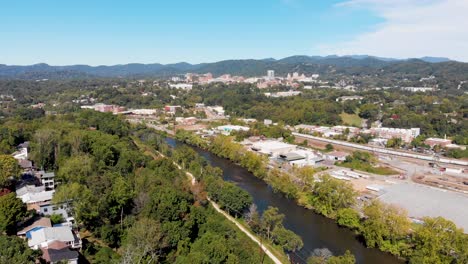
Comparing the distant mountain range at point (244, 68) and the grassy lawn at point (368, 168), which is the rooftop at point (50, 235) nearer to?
the grassy lawn at point (368, 168)

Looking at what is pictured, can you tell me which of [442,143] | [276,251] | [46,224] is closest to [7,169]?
[46,224]

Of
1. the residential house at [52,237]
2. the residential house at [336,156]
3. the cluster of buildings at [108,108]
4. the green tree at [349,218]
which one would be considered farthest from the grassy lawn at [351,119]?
the residential house at [52,237]

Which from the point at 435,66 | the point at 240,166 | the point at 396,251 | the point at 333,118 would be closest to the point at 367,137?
the point at 333,118

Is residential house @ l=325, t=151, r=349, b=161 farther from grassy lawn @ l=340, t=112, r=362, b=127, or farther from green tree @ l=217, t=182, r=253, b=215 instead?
grassy lawn @ l=340, t=112, r=362, b=127

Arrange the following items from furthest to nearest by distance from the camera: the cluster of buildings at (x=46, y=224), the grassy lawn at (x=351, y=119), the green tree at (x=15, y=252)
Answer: the grassy lawn at (x=351, y=119) → the cluster of buildings at (x=46, y=224) → the green tree at (x=15, y=252)

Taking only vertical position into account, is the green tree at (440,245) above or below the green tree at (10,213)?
below

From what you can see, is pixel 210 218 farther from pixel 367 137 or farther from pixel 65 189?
pixel 367 137
